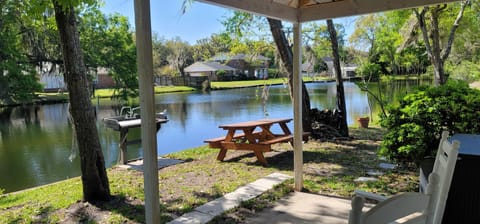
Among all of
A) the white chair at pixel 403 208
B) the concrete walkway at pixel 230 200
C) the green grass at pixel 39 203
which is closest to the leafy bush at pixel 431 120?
the concrete walkway at pixel 230 200

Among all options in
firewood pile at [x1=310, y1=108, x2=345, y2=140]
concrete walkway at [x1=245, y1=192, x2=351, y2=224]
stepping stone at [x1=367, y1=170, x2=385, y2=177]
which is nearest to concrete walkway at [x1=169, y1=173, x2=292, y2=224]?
concrete walkway at [x1=245, y1=192, x2=351, y2=224]

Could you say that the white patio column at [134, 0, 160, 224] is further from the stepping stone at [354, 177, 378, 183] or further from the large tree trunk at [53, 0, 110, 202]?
the stepping stone at [354, 177, 378, 183]

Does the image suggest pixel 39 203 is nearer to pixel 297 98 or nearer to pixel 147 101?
pixel 147 101

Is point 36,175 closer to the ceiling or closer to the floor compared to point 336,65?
closer to the floor

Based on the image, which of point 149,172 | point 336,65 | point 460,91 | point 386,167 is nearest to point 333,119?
point 336,65

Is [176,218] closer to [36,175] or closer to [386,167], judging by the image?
[386,167]

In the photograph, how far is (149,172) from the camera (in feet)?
7.21

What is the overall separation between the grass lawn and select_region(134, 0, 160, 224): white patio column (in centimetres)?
98

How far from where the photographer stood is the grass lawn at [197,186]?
3371 millimetres

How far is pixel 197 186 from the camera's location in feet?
13.7

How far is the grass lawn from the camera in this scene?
337cm

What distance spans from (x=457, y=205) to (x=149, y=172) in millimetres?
1855

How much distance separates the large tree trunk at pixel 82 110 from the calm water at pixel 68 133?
84 cm

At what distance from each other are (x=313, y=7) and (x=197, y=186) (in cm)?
244
